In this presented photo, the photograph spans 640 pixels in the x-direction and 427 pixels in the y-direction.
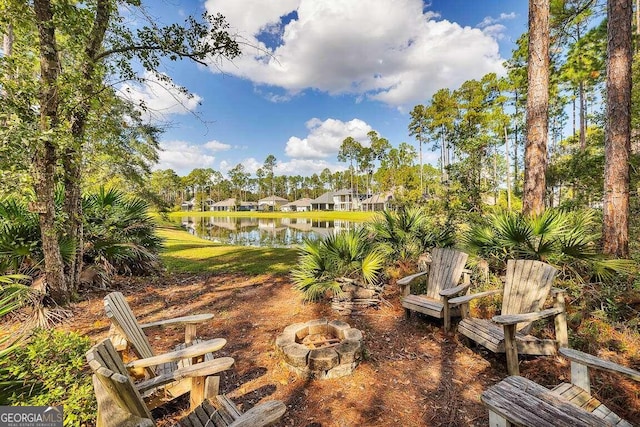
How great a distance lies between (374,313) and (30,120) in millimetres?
5496

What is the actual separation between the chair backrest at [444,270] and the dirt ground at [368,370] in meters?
0.53

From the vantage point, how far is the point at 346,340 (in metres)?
3.11

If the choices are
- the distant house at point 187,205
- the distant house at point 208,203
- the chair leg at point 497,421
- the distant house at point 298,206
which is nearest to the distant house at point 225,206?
the distant house at point 208,203

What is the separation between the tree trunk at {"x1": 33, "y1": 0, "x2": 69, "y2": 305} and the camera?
3.67m

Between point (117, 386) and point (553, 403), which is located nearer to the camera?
point (117, 386)

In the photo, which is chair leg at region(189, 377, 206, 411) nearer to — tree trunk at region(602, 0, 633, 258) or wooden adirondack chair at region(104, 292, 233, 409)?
wooden adirondack chair at region(104, 292, 233, 409)

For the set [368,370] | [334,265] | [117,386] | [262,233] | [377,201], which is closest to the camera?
[117,386]

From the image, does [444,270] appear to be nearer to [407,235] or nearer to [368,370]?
[407,235]

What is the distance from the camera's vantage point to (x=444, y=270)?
4336 millimetres

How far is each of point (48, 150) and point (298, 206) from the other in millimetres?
63823

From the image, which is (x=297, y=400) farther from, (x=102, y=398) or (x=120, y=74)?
(x=120, y=74)

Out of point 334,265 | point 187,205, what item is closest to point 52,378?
point 334,265

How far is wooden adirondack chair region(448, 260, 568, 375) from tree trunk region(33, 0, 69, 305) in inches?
220

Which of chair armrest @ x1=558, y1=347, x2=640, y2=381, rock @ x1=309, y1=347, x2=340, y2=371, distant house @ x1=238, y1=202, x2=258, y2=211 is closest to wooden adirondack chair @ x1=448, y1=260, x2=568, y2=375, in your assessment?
chair armrest @ x1=558, y1=347, x2=640, y2=381
